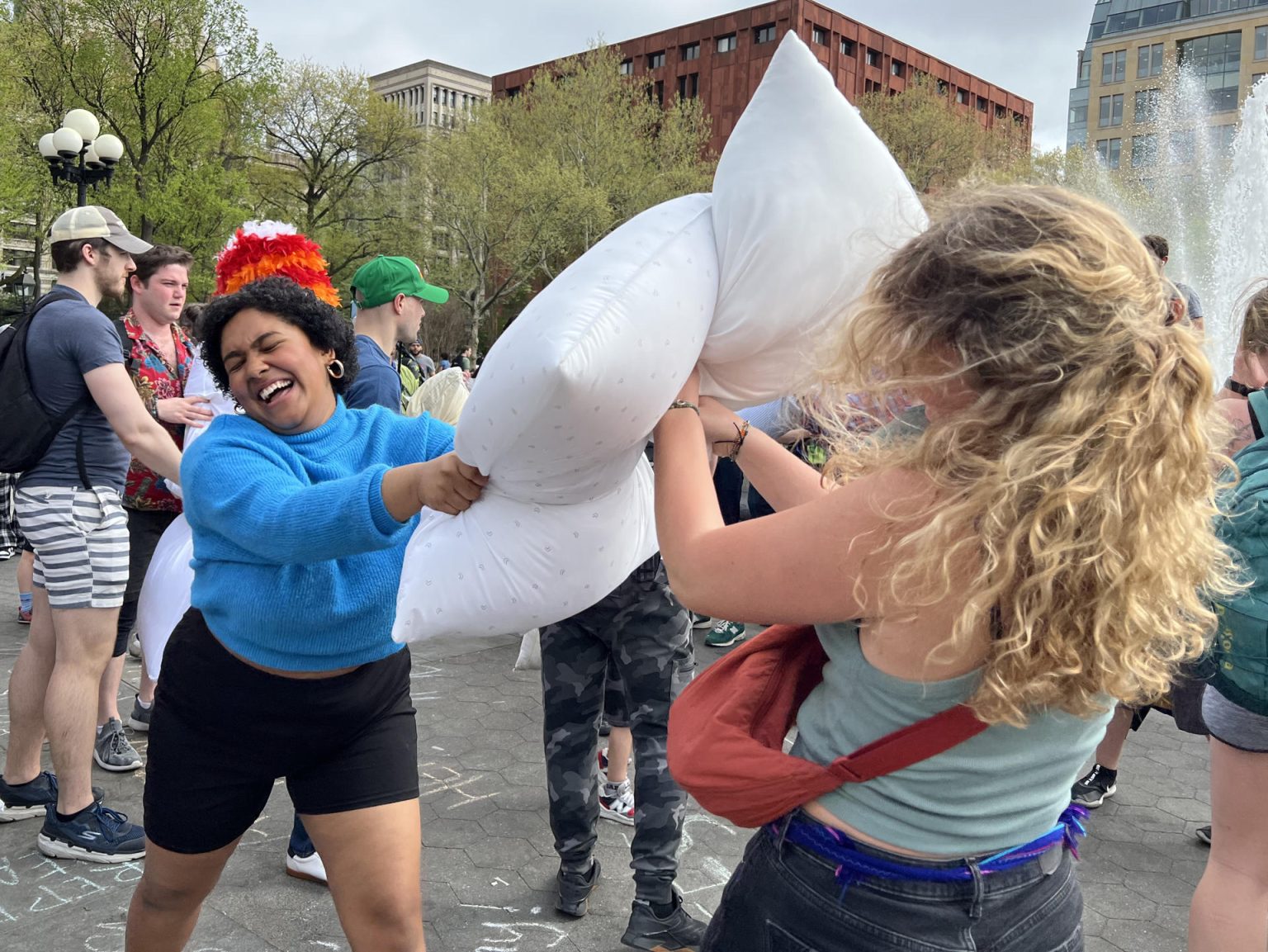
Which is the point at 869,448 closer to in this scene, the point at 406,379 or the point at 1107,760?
the point at 1107,760

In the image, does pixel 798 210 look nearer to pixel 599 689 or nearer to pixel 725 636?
pixel 599 689

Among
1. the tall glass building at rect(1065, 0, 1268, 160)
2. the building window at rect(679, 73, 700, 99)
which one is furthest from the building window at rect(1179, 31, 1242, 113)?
the building window at rect(679, 73, 700, 99)

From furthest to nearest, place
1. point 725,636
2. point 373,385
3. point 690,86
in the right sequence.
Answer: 1. point 690,86
2. point 725,636
3. point 373,385

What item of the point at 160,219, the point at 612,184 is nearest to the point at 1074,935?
the point at 160,219

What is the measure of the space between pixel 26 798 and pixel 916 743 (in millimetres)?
3190

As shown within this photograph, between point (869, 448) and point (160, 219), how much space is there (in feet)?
75.5

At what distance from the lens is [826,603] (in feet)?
3.77

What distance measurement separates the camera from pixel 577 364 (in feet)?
4.27

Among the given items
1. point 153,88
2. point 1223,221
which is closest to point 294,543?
point 1223,221

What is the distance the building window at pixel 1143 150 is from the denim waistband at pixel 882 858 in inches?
2084

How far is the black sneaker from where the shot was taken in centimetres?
267

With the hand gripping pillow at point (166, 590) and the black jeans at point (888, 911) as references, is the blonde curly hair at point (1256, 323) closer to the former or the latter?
the black jeans at point (888, 911)

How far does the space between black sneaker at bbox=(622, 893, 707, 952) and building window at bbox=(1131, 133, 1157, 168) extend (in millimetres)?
52112

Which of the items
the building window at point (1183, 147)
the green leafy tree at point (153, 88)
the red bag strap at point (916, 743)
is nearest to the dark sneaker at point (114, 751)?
the red bag strap at point (916, 743)
